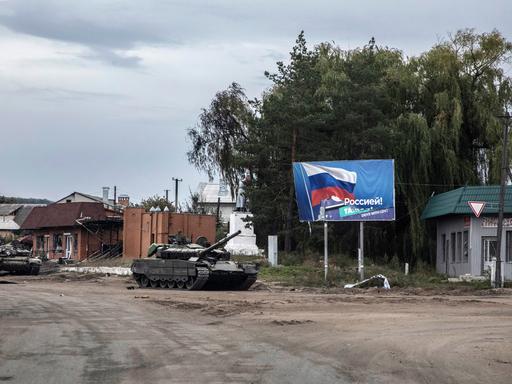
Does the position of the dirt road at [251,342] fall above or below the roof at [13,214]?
below

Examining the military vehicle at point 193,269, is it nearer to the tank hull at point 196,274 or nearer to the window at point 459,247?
the tank hull at point 196,274

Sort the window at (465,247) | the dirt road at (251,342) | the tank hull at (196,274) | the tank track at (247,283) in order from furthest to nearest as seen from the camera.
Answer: the window at (465,247) < the tank track at (247,283) < the tank hull at (196,274) < the dirt road at (251,342)

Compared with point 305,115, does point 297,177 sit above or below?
below

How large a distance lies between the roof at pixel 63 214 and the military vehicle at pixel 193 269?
26.6 meters

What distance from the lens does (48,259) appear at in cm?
6325

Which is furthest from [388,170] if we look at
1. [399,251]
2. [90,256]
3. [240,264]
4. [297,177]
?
[90,256]

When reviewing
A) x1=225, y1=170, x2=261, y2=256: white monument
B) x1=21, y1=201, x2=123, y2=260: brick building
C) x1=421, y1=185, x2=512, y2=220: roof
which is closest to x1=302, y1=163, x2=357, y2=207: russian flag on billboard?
x1=421, y1=185, x2=512, y2=220: roof

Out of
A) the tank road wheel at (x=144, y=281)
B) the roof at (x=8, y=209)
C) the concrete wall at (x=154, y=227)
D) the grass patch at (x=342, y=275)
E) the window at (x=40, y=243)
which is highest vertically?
the roof at (x=8, y=209)

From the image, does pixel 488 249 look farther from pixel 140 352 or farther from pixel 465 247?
pixel 140 352

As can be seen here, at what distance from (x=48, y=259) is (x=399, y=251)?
30.5m

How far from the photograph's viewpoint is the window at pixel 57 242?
6456 cm

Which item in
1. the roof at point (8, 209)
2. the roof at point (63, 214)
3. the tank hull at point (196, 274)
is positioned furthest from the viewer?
the roof at point (8, 209)

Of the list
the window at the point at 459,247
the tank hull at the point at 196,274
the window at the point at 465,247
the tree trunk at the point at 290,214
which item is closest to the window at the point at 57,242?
the tree trunk at the point at 290,214

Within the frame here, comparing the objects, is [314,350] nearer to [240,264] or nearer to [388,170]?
[240,264]
